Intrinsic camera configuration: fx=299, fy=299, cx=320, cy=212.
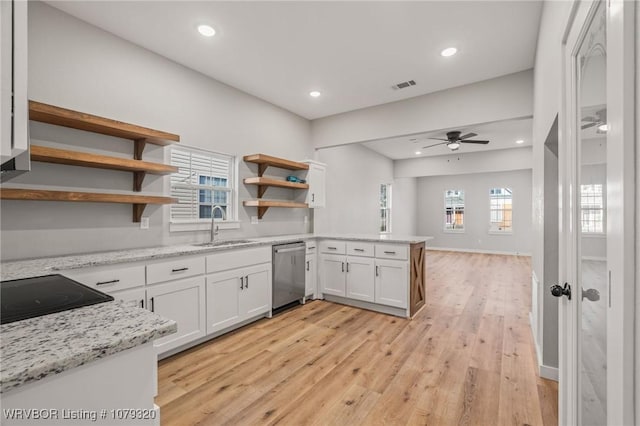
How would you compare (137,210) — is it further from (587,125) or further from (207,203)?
(587,125)

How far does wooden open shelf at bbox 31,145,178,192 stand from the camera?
219 centimetres

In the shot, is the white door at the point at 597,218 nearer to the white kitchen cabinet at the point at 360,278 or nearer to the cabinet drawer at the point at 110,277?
the white kitchen cabinet at the point at 360,278

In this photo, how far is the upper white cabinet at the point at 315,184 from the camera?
482 centimetres

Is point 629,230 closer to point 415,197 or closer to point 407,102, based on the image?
point 407,102

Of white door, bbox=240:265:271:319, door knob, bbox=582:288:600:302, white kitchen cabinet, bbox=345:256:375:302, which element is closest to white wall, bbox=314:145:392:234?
white kitchen cabinet, bbox=345:256:375:302

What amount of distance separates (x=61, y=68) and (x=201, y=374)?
9.13 ft

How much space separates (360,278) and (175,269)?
7.75 feet

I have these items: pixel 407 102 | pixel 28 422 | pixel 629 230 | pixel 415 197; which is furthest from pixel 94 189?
pixel 415 197

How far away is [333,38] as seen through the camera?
2879 millimetres

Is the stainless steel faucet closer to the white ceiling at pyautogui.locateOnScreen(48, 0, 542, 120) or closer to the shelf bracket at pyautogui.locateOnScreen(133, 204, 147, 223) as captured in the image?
the shelf bracket at pyautogui.locateOnScreen(133, 204, 147, 223)

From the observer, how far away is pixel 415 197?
10.6 metres

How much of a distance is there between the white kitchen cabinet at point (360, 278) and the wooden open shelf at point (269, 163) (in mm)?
1602

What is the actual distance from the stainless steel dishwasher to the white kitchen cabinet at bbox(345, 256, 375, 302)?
0.65 m

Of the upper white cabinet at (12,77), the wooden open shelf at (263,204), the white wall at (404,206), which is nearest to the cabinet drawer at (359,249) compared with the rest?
the wooden open shelf at (263,204)
